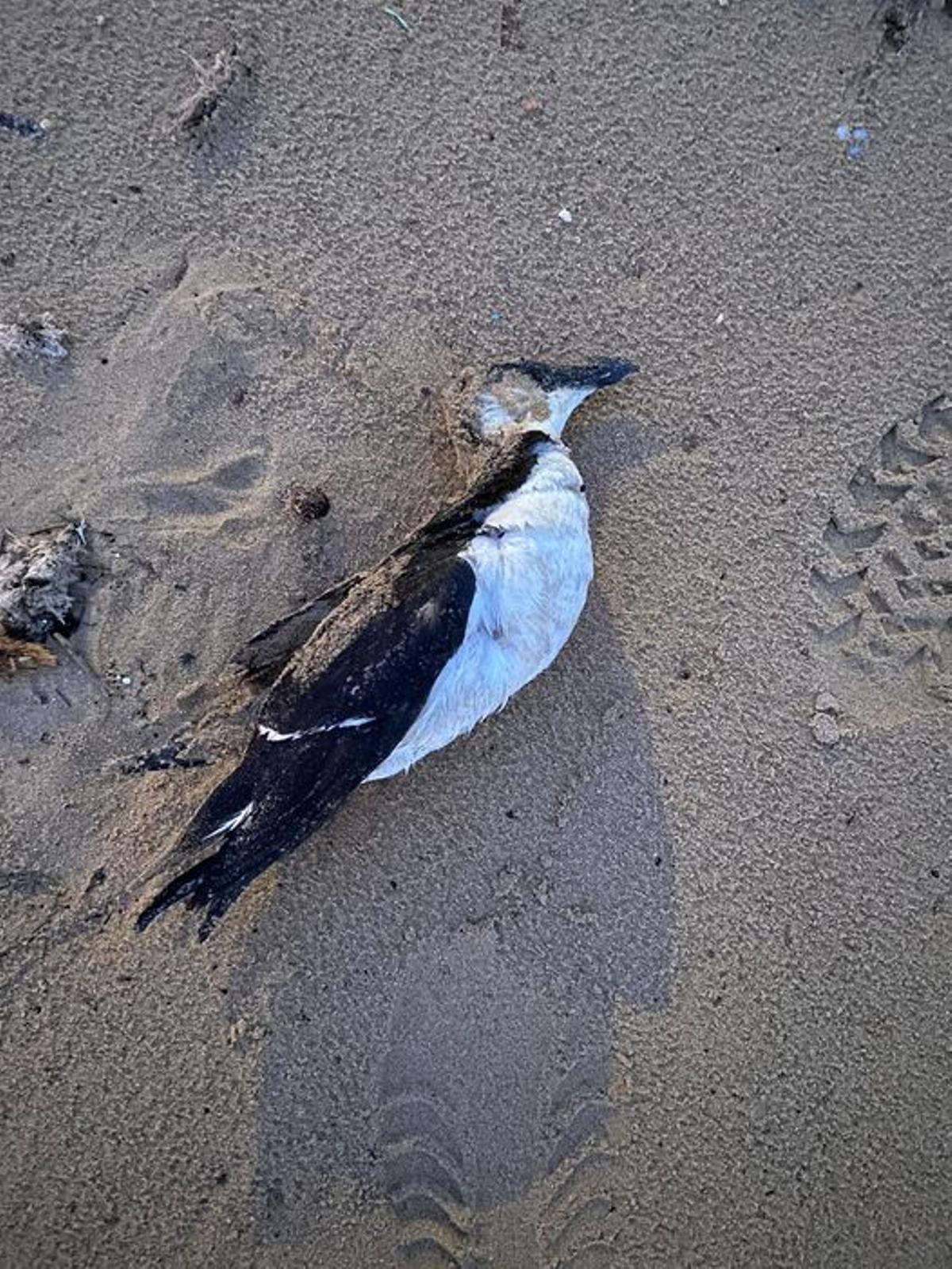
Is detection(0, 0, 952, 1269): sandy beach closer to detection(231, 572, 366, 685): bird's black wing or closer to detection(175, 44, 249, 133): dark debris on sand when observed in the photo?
detection(175, 44, 249, 133): dark debris on sand

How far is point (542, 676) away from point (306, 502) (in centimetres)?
77

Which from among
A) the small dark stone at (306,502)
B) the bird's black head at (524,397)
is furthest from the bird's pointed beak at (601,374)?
the small dark stone at (306,502)

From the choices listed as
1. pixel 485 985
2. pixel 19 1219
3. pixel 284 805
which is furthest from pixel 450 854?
pixel 19 1219

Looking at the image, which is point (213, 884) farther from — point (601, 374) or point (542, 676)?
point (601, 374)

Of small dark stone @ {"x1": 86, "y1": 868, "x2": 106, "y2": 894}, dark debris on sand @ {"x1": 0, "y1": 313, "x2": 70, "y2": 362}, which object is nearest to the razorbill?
small dark stone @ {"x1": 86, "y1": 868, "x2": 106, "y2": 894}

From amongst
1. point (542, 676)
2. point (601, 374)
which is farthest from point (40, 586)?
point (601, 374)

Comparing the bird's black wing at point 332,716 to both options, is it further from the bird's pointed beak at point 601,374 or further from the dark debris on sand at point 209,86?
the dark debris on sand at point 209,86

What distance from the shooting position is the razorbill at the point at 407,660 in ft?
5.86

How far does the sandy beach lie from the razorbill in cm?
28

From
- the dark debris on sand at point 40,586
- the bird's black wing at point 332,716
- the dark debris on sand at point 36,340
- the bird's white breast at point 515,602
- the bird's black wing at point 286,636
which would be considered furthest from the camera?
the dark debris on sand at point 36,340

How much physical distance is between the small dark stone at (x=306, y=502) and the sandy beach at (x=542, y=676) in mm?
29

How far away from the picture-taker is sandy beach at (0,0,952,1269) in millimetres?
2150

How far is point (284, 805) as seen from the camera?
5.93ft

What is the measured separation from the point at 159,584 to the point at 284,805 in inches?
29.9
